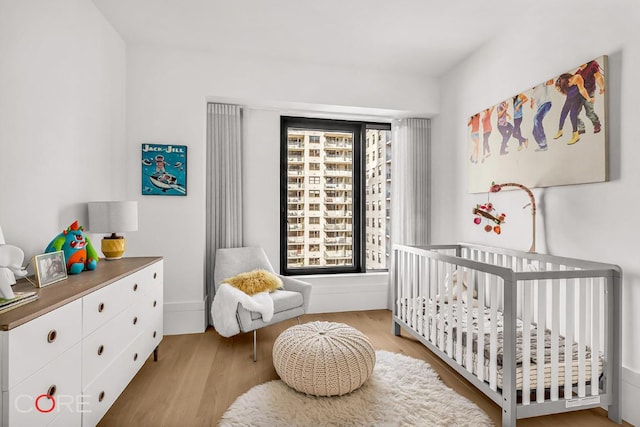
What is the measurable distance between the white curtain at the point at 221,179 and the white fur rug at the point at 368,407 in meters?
1.55

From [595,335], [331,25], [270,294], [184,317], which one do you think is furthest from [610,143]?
[184,317]

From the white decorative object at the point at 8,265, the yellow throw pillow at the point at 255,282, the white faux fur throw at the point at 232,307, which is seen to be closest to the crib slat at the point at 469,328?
the white faux fur throw at the point at 232,307

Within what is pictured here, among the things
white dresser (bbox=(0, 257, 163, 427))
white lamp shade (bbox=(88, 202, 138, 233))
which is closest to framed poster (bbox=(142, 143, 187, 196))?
white lamp shade (bbox=(88, 202, 138, 233))

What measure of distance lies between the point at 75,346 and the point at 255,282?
5.02ft

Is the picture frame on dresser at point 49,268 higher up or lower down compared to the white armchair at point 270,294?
higher up

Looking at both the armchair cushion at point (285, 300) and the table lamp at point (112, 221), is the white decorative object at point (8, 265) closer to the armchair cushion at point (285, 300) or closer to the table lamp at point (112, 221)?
the table lamp at point (112, 221)

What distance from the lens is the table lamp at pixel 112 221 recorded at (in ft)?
7.26

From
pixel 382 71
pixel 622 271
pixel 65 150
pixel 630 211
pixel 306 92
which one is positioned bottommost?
pixel 622 271

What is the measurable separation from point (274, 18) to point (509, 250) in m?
2.48

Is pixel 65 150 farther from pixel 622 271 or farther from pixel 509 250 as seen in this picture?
pixel 622 271

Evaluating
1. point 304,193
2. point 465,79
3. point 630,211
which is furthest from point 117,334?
point 465,79

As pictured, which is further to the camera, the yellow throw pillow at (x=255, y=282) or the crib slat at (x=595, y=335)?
the yellow throw pillow at (x=255, y=282)

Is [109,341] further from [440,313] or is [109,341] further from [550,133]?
[550,133]

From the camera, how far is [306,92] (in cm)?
326
